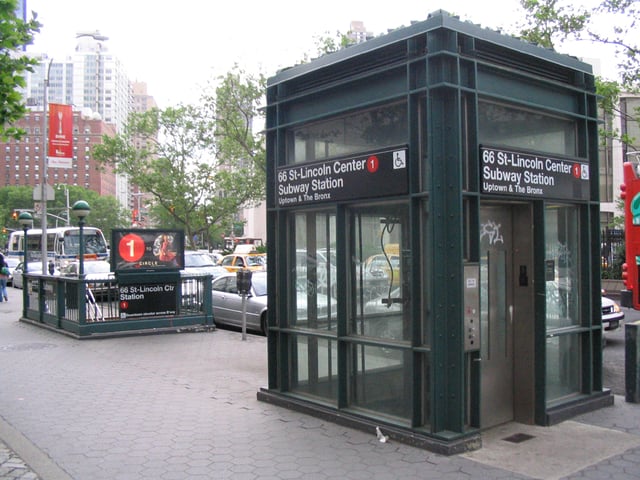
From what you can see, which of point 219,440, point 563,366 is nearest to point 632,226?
point 563,366

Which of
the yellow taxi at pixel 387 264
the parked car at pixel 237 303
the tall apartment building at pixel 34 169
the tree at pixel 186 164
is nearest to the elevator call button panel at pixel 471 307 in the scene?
the yellow taxi at pixel 387 264

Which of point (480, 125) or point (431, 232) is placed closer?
point (431, 232)

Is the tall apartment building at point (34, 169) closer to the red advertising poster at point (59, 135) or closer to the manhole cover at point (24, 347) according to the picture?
the red advertising poster at point (59, 135)

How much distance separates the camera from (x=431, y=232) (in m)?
5.27

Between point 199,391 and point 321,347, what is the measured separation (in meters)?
2.15

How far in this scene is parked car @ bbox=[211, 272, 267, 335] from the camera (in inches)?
527

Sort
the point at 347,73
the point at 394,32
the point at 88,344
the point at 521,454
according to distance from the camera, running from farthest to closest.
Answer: the point at 88,344 → the point at 347,73 → the point at 394,32 → the point at 521,454

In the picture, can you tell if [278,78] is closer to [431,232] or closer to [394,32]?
[394,32]

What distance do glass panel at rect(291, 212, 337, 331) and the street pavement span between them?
1.07m

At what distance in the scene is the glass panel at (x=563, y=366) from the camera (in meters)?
6.43

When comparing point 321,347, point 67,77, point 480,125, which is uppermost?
point 67,77

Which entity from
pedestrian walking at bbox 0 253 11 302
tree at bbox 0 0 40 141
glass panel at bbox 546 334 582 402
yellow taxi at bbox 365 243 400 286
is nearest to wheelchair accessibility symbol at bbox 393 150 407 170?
yellow taxi at bbox 365 243 400 286


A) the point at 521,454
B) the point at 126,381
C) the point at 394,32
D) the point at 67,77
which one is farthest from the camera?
the point at 67,77

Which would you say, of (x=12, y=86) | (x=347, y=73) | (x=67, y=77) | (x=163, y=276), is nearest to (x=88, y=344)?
(x=163, y=276)
